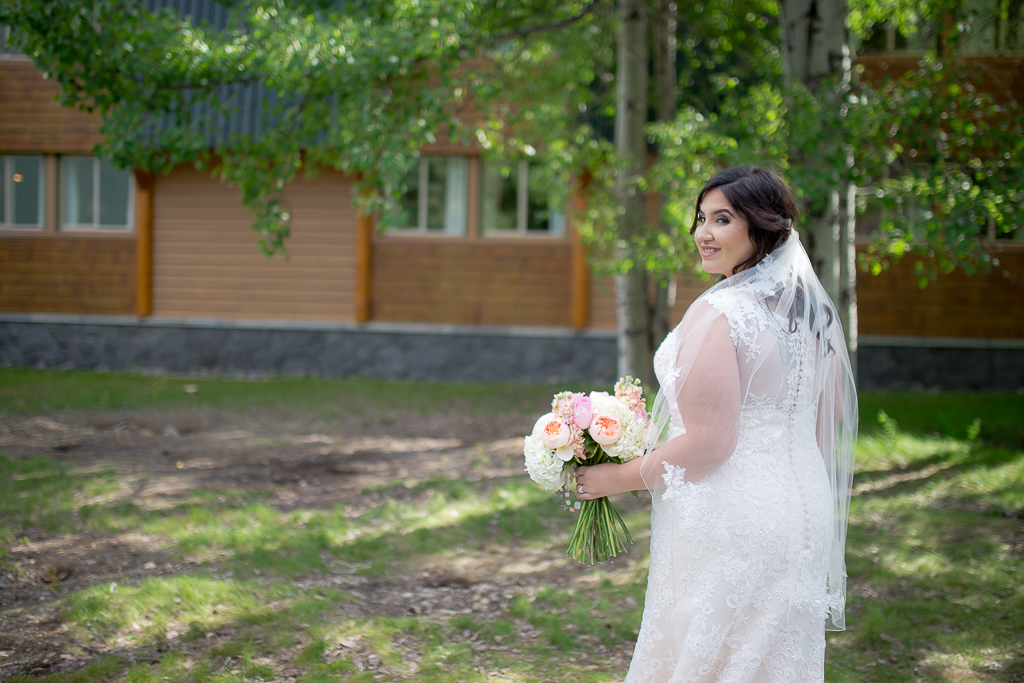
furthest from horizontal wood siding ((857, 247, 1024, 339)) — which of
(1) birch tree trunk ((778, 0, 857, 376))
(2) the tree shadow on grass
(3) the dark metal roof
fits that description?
(3) the dark metal roof

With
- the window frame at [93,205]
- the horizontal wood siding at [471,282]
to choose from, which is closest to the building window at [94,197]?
the window frame at [93,205]

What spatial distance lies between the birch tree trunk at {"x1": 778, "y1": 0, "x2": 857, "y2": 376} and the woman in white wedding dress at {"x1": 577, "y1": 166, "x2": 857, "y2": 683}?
4.13 metres

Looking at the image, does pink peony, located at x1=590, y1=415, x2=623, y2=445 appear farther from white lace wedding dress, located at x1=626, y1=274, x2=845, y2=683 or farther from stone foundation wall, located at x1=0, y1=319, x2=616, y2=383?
stone foundation wall, located at x1=0, y1=319, x2=616, y2=383

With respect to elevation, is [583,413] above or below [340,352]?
above

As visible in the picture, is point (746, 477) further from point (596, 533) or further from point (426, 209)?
point (426, 209)

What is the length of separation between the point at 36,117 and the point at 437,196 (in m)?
7.64

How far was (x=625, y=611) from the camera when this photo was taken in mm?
4363

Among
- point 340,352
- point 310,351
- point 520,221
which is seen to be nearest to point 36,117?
point 310,351

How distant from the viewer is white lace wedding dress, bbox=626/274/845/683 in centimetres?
220

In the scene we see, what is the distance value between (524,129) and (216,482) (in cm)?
596

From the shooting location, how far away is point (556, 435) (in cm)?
246

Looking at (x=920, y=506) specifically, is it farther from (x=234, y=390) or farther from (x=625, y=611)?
(x=234, y=390)

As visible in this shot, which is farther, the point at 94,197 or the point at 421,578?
the point at 94,197

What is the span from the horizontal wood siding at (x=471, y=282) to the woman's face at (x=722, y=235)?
11.2 m
